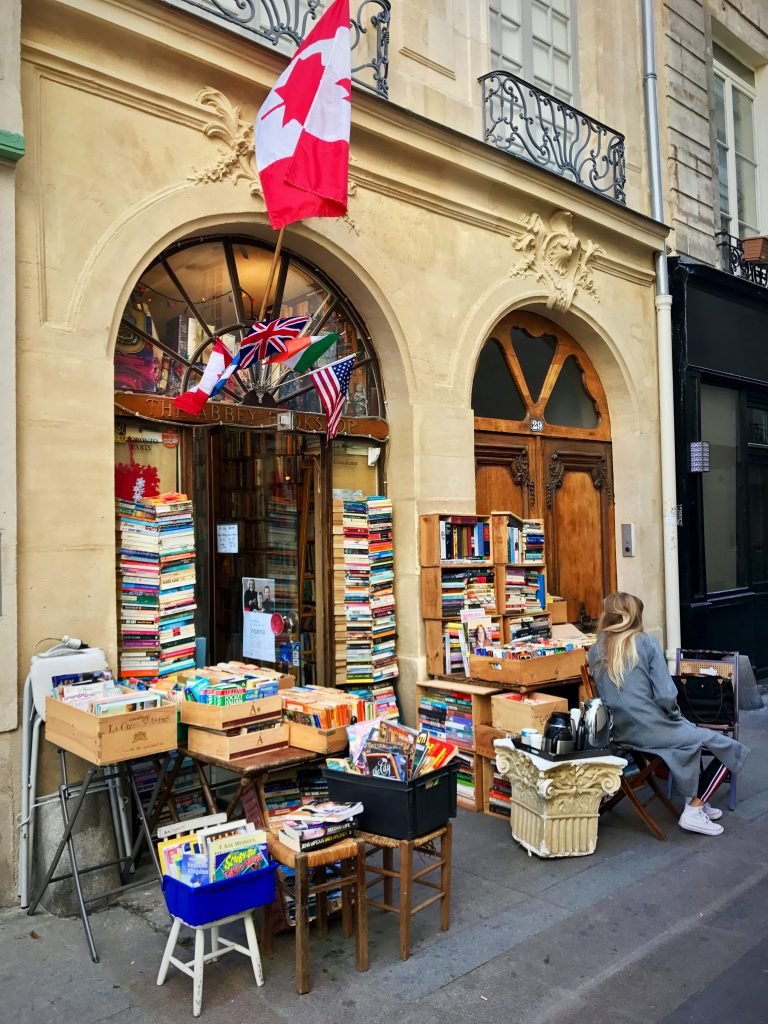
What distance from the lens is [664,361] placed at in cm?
947

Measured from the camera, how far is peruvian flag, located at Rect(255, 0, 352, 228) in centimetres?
514

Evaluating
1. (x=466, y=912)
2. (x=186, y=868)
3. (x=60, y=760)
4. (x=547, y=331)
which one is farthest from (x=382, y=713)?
(x=547, y=331)

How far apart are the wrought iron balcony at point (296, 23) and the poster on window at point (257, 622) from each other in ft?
12.3

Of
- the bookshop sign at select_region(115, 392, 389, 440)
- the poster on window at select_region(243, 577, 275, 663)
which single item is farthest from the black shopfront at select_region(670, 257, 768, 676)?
the poster on window at select_region(243, 577, 275, 663)

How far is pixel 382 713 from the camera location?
6.65m

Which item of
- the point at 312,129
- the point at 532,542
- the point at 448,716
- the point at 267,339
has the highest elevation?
the point at 312,129

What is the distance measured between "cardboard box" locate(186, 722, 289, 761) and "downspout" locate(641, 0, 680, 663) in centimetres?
612

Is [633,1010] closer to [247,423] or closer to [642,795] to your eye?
[642,795]

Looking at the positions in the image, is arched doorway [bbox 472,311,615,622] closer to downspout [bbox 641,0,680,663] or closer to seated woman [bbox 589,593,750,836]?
downspout [bbox 641,0,680,663]

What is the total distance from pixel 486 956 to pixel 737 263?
9495 mm

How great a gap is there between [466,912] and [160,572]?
2683 millimetres

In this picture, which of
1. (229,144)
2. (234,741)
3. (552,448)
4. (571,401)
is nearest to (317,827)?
(234,741)

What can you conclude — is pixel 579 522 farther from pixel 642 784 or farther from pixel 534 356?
pixel 642 784

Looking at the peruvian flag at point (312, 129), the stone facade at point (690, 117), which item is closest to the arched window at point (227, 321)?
the peruvian flag at point (312, 129)
